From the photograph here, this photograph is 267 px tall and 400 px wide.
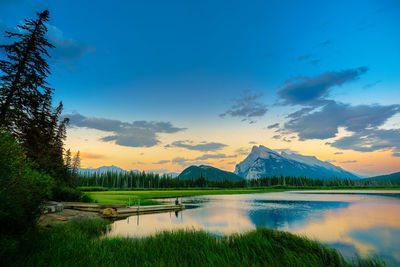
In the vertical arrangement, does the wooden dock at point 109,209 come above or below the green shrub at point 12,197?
below

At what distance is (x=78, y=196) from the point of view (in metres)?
33.8

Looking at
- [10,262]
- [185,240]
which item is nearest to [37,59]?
[10,262]

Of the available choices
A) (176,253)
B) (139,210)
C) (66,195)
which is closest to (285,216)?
(139,210)

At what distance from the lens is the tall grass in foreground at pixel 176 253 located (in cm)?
895

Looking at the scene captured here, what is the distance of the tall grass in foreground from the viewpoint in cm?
895

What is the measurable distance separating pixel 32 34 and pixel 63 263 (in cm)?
2459

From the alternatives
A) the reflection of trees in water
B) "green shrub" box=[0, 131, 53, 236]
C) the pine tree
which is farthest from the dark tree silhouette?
the reflection of trees in water

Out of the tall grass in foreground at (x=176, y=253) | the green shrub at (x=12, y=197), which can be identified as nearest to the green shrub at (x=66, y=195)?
the tall grass in foreground at (x=176, y=253)

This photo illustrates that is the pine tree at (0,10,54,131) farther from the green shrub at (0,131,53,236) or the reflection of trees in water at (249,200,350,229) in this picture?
the reflection of trees in water at (249,200,350,229)

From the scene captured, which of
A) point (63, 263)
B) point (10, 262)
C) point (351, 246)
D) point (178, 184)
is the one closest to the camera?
point (10, 262)

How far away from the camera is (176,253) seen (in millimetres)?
10797

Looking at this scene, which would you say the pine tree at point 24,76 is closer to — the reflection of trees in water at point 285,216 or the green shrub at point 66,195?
the green shrub at point 66,195

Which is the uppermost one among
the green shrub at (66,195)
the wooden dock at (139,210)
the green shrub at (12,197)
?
the green shrub at (12,197)

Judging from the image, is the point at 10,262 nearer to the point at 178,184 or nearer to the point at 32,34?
the point at 32,34
